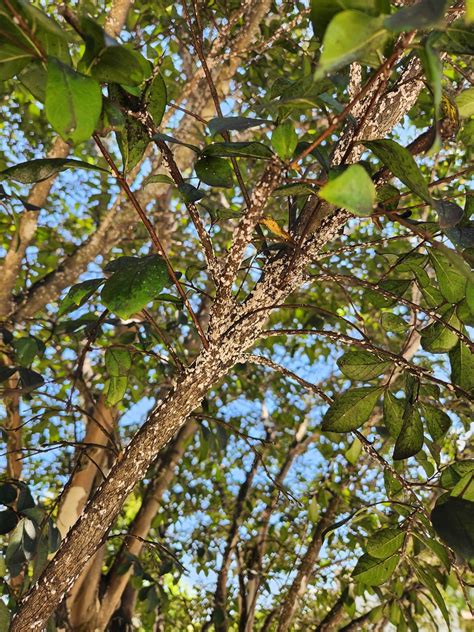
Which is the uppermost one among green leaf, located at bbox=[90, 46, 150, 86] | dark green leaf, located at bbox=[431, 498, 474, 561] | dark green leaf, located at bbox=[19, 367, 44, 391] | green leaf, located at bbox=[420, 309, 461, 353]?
dark green leaf, located at bbox=[19, 367, 44, 391]

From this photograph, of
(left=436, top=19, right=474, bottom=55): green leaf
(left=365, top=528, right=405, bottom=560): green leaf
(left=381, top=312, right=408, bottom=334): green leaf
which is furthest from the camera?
(left=381, top=312, right=408, bottom=334): green leaf

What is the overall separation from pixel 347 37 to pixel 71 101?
0.14m

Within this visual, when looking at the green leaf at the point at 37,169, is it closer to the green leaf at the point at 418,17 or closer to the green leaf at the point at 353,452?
the green leaf at the point at 418,17

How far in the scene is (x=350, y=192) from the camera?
0.27 m

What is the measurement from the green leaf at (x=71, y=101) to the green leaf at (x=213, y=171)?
16cm

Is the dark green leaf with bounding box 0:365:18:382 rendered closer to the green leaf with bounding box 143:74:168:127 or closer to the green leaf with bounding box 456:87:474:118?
the green leaf with bounding box 143:74:168:127

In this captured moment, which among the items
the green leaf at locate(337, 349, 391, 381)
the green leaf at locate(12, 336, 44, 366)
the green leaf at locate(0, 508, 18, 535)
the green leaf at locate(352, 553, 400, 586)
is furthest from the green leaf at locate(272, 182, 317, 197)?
the green leaf at locate(12, 336, 44, 366)

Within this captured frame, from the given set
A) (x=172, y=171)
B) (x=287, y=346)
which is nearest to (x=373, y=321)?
(x=287, y=346)

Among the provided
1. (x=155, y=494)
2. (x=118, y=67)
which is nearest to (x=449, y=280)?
(x=118, y=67)

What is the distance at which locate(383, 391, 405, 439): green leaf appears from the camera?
2.04 ft

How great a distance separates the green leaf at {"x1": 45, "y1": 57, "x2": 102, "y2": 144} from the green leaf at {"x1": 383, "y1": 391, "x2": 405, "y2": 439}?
42cm

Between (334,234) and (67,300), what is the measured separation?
261 mm

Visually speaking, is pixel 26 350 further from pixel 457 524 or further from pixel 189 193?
pixel 457 524

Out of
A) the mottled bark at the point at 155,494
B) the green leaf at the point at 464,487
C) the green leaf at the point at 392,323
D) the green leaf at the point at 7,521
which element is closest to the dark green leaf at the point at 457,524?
the green leaf at the point at 464,487
